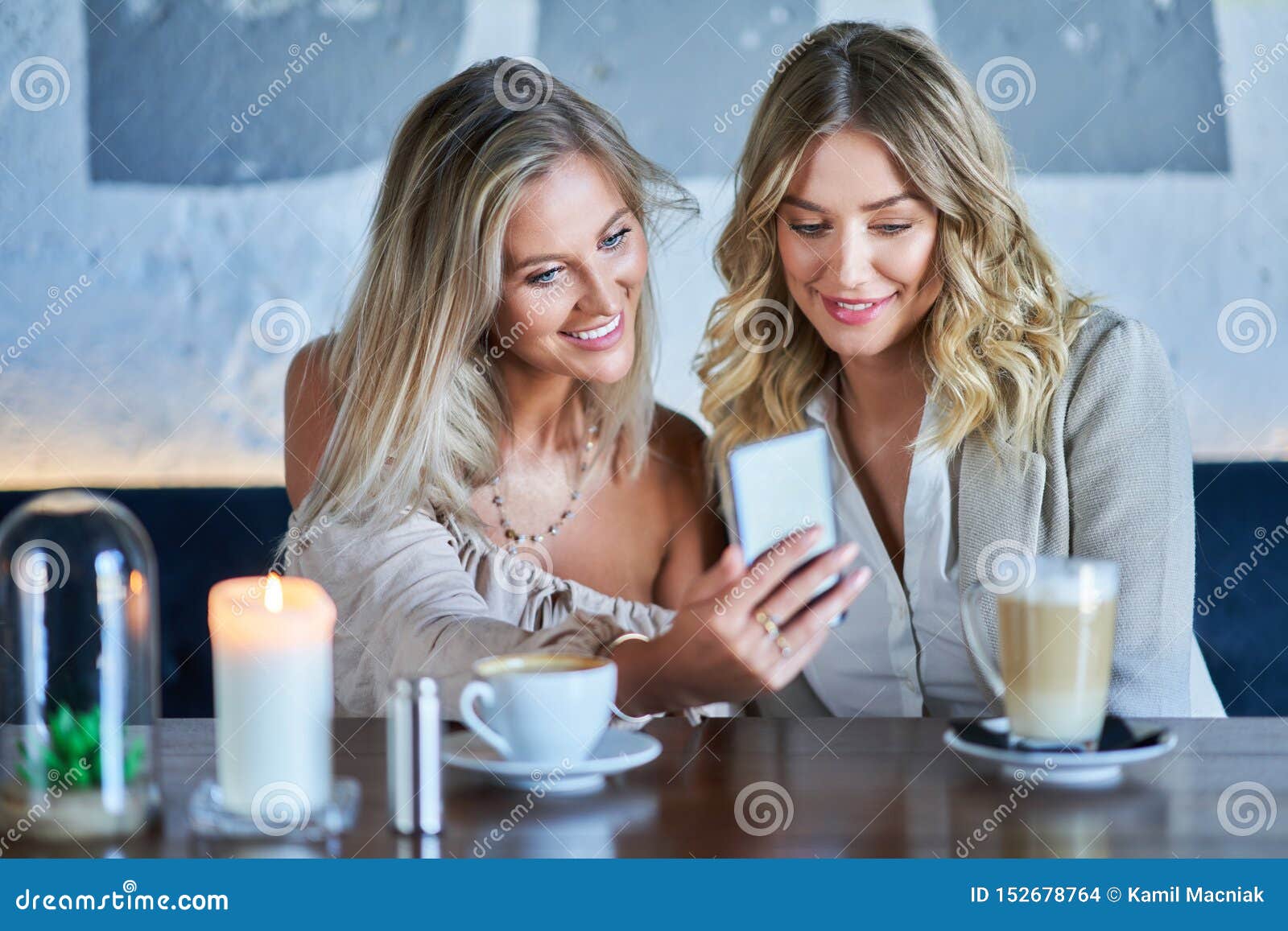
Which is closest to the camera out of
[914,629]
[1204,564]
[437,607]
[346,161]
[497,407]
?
[437,607]

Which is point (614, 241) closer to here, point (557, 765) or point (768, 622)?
point (768, 622)

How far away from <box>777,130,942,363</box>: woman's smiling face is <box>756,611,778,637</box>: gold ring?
0.65m

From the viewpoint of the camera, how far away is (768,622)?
0.96 m

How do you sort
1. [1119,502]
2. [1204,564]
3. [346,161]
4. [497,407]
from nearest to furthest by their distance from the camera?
[1119,502] < [497,407] < [1204,564] < [346,161]

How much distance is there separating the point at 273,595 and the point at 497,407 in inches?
37.9

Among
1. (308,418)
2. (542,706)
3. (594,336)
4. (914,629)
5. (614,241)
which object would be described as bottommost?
(914,629)

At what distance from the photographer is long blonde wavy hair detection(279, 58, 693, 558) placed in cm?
154

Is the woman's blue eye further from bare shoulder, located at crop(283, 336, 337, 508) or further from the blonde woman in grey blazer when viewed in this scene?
bare shoulder, located at crop(283, 336, 337, 508)

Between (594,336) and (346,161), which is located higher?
(346,161)

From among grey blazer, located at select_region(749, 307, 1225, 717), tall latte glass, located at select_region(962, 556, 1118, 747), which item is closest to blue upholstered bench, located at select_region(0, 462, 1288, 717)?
grey blazer, located at select_region(749, 307, 1225, 717)

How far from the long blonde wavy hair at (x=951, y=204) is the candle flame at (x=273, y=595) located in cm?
94

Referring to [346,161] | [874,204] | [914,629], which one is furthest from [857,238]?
[346,161]

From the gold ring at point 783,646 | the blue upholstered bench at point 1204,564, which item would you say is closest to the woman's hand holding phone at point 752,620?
the gold ring at point 783,646

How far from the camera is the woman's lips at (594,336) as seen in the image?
1.59 m
